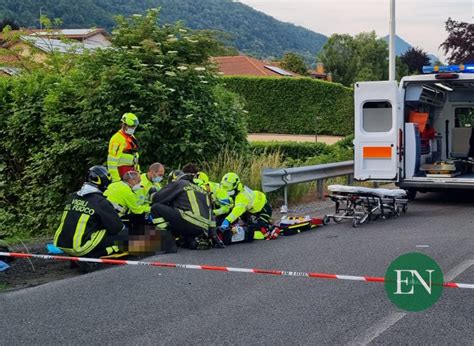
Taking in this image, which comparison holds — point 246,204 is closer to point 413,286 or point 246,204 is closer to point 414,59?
point 413,286

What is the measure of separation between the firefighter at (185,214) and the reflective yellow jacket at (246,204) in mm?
480

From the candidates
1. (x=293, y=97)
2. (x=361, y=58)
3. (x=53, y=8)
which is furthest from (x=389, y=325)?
(x=53, y=8)

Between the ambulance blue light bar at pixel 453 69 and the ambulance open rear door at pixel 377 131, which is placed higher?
the ambulance blue light bar at pixel 453 69

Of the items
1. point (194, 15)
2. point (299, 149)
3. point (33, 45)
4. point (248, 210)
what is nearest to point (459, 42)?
point (299, 149)

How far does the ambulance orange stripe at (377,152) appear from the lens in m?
12.0

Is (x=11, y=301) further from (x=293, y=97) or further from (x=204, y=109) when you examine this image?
(x=293, y=97)

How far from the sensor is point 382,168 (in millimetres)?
12008

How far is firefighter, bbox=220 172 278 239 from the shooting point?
→ 354 inches

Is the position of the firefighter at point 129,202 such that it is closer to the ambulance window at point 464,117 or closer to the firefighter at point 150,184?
the firefighter at point 150,184

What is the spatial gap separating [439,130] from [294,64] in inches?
2089

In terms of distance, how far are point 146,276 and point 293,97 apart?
3255cm

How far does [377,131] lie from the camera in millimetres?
12148

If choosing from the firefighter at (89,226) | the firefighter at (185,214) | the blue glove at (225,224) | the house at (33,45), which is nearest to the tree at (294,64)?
the house at (33,45)

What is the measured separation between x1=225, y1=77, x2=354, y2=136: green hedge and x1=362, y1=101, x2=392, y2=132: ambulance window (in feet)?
86.9
